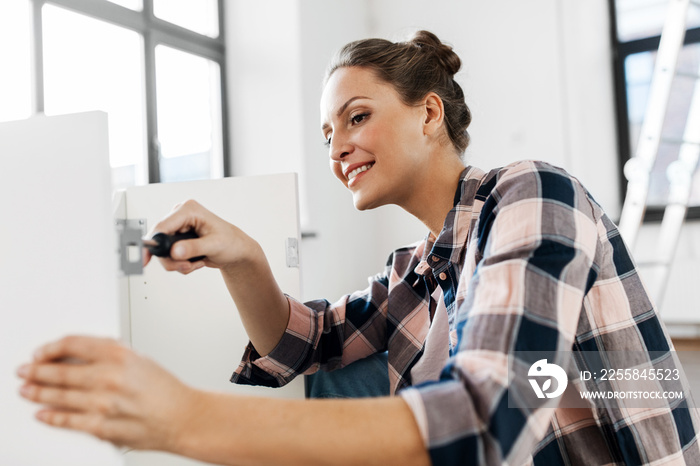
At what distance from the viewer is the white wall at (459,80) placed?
3111 mm

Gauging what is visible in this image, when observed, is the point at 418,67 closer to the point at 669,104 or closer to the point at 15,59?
the point at 15,59

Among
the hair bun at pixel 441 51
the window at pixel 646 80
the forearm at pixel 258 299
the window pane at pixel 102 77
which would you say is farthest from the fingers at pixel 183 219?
the window at pixel 646 80

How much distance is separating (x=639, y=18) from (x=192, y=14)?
2494 millimetres

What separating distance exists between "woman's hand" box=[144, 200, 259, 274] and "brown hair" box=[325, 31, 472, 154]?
42 centimetres

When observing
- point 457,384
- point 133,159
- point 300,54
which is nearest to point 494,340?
point 457,384

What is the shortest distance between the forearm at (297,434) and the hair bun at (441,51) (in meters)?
0.84

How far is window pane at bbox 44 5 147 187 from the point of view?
234cm

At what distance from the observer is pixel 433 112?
3.57 ft

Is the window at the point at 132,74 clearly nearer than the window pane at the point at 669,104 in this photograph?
Yes

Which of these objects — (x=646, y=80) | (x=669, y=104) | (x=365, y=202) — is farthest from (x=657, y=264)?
(x=365, y=202)

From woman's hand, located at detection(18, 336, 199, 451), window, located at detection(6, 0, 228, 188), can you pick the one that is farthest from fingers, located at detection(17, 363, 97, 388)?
window, located at detection(6, 0, 228, 188)

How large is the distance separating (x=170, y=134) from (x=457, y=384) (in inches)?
106

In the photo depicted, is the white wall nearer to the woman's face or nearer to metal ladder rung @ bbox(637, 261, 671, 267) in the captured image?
metal ladder rung @ bbox(637, 261, 671, 267)

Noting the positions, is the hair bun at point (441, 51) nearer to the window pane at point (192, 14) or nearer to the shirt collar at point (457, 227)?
the shirt collar at point (457, 227)
